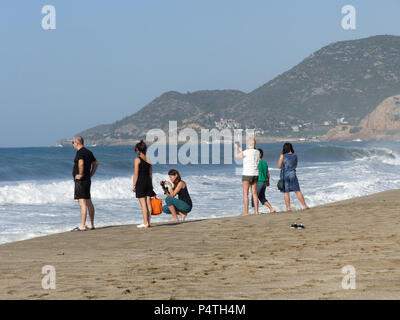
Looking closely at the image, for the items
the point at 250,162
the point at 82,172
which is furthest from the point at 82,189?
the point at 250,162

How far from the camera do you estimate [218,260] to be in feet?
23.3

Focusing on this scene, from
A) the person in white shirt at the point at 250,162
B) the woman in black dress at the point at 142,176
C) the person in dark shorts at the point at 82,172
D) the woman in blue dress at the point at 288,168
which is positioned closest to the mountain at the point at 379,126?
the woman in blue dress at the point at 288,168

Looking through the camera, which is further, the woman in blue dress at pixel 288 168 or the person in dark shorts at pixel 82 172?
the woman in blue dress at pixel 288 168

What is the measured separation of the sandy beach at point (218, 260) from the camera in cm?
530

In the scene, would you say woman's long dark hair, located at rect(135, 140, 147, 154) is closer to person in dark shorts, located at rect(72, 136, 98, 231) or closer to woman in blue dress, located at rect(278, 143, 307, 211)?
person in dark shorts, located at rect(72, 136, 98, 231)

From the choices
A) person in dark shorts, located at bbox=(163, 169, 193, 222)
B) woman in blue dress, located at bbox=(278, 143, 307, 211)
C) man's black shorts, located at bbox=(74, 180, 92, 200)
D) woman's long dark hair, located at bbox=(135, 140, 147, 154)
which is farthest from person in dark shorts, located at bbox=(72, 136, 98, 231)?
woman in blue dress, located at bbox=(278, 143, 307, 211)

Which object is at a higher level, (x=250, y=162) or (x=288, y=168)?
(x=250, y=162)

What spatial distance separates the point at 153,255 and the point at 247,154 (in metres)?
5.02

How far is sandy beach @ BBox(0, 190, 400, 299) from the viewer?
5.30 meters

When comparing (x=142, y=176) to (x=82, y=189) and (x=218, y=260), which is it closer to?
(x=82, y=189)

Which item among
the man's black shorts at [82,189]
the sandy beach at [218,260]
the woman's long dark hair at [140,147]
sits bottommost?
the sandy beach at [218,260]

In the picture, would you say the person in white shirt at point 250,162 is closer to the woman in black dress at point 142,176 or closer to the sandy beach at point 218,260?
the sandy beach at point 218,260

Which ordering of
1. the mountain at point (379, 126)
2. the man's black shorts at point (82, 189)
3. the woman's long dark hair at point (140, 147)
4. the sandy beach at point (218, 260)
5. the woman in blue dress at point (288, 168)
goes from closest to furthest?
the sandy beach at point (218, 260), the woman's long dark hair at point (140, 147), the man's black shorts at point (82, 189), the woman in blue dress at point (288, 168), the mountain at point (379, 126)
